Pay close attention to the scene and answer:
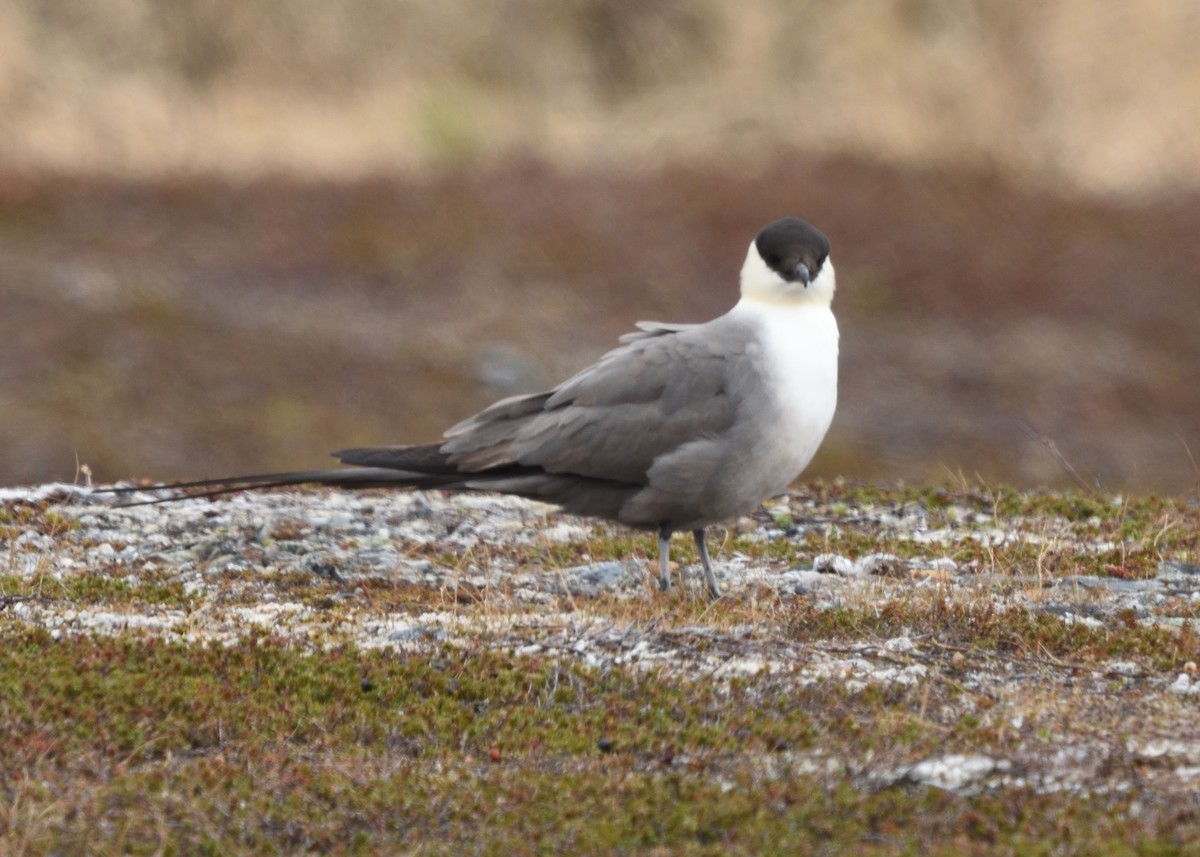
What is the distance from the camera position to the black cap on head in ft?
22.0

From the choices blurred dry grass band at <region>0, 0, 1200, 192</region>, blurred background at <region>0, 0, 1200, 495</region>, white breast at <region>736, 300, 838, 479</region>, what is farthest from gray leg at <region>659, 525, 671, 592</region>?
blurred dry grass band at <region>0, 0, 1200, 192</region>

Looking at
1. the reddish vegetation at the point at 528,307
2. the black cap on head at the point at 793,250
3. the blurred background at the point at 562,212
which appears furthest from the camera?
the blurred background at the point at 562,212

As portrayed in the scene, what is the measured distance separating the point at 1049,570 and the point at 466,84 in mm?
20419

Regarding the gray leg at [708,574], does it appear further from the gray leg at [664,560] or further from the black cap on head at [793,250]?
the black cap on head at [793,250]

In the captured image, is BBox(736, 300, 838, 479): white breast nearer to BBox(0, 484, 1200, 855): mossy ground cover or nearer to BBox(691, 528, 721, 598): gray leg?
BBox(691, 528, 721, 598): gray leg

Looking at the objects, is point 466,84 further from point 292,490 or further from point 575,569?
point 575,569

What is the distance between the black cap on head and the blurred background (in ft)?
26.3

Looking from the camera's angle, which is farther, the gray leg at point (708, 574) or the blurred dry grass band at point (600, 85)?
the blurred dry grass band at point (600, 85)

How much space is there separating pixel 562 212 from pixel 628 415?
14402 millimetres

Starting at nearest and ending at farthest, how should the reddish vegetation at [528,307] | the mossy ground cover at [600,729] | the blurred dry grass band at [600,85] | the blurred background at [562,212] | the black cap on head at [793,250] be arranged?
the mossy ground cover at [600,729] < the black cap on head at [793,250] < the reddish vegetation at [528,307] < the blurred background at [562,212] < the blurred dry grass band at [600,85]

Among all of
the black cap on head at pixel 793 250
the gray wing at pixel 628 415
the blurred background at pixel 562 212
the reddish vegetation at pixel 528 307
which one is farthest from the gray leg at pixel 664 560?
the reddish vegetation at pixel 528 307

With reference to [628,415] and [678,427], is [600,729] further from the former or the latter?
[628,415]

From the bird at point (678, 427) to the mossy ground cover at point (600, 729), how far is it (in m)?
0.46

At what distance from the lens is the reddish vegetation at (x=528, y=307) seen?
16.4m
